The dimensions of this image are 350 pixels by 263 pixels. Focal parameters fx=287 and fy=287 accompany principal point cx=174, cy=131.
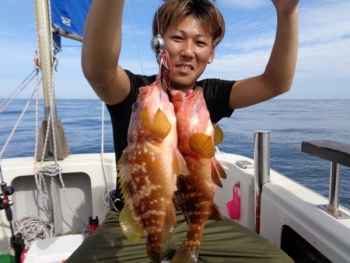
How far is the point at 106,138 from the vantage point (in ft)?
41.3

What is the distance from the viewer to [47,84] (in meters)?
3.63

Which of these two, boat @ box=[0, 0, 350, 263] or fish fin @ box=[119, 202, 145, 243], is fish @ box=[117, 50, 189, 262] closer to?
fish fin @ box=[119, 202, 145, 243]

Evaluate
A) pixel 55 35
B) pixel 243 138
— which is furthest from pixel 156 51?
pixel 243 138

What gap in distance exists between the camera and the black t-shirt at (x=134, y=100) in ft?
6.31

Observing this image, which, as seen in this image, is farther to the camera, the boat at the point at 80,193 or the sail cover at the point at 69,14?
the sail cover at the point at 69,14

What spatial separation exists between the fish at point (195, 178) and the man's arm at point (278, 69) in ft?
2.47

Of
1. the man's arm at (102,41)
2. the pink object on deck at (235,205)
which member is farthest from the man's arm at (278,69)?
the pink object on deck at (235,205)

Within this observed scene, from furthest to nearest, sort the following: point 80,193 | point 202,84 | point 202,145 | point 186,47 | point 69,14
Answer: point 69,14 < point 80,193 < point 202,84 < point 186,47 < point 202,145

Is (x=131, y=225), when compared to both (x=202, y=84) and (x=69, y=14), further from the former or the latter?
(x=69, y=14)

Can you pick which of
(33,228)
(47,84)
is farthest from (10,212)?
(47,84)

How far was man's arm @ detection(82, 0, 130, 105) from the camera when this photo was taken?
47.8 inches

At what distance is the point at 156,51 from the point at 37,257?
8.13ft

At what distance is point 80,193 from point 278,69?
10.00 feet

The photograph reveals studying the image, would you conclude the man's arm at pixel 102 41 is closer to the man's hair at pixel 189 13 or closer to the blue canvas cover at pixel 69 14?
the man's hair at pixel 189 13
